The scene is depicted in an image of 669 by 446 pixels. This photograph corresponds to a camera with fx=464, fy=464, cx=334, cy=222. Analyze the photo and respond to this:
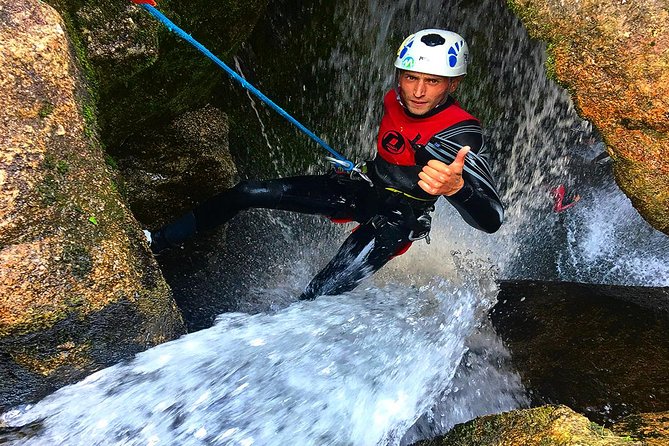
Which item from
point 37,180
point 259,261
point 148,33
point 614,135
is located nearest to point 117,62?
point 148,33

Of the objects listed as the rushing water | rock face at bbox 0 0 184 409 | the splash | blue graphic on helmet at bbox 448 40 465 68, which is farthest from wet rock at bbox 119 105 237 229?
blue graphic on helmet at bbox 448 40 465 68

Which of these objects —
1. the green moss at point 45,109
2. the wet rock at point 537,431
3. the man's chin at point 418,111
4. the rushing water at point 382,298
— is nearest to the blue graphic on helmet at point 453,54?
the man's chin at point 418,111

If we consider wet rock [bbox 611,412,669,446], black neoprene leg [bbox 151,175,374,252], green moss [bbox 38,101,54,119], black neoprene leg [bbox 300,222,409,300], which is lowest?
black neoprene leg [bbox 300,222,409,300]

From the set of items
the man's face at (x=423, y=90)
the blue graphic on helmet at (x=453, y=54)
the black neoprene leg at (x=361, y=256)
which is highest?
the blue graphic on helmet at (x=453, y=54)

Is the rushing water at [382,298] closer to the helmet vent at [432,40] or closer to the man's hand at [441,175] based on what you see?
the man's hand at [441,175]

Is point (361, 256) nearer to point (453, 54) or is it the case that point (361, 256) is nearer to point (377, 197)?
point (377, 197)

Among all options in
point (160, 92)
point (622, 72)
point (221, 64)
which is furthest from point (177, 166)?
point (622, 72)

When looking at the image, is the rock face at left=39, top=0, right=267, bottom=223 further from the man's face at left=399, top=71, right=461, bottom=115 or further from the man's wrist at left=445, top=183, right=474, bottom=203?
the man's wrist at left=445, top=183, right=474, bottom=203

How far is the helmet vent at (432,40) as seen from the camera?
3928 millimetres

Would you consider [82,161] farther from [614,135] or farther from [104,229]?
[614,135]

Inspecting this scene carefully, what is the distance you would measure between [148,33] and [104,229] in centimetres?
202

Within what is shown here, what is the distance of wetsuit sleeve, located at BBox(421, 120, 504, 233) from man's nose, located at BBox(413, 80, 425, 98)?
1.34 ft

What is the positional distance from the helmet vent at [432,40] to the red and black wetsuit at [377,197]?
50 cm

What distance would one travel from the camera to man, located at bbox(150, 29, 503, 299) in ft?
12.2
